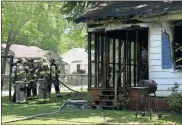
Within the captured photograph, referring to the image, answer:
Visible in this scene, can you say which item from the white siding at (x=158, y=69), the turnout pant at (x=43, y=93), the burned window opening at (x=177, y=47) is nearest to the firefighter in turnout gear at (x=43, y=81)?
the turnout pant at (x=43, y=93)

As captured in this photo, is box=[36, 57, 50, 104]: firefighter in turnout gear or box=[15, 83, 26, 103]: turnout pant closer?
box=[36, 57, 50, 104]: firefighter in turnout gear

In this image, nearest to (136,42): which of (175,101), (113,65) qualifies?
(113,65)

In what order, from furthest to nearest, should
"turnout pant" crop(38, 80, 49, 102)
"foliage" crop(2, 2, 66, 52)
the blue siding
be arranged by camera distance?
"foliage" crop(2, 2, 66, 52)
"turnout pant" crop(38, 80, 49, 102)
the blue siding

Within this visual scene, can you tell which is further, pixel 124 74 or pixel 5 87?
pixel 5 87

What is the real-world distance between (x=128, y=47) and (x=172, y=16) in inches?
107

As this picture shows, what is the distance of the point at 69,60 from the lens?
51.9 metres

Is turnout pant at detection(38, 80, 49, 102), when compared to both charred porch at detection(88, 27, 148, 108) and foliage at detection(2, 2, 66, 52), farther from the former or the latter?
foliage at detection(2, 2, 66, 52)

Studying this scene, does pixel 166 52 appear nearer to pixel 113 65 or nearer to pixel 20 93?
pixel 113 65

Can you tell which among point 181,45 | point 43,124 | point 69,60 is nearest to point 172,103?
point 181,45

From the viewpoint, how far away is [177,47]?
40.7 feet

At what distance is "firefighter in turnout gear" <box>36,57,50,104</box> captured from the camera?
49.1 feet

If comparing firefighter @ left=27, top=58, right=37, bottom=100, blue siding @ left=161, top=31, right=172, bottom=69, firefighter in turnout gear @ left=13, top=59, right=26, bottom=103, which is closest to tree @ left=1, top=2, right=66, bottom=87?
firefighter @ left=27, top=58, right=37, bottom=100

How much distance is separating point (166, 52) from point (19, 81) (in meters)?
6.38

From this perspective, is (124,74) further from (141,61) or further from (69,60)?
(69,60)
